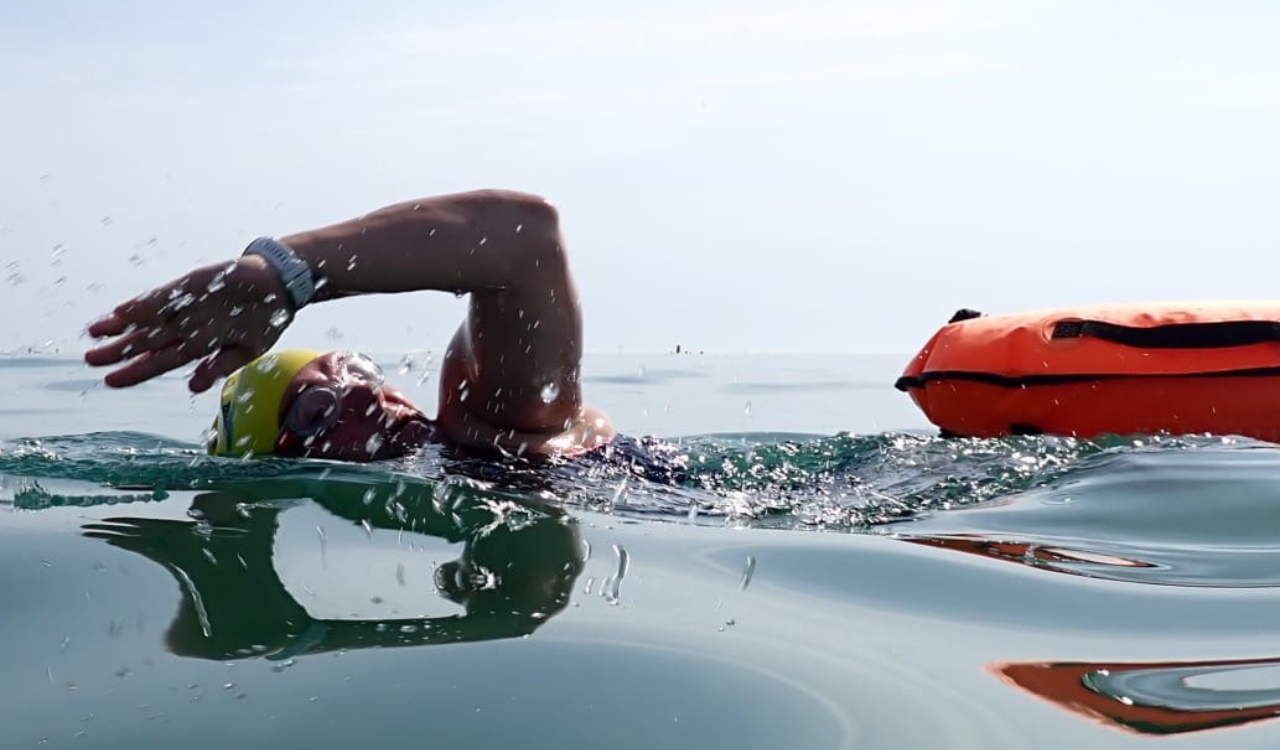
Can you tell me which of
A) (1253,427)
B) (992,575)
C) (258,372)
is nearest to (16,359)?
(258,372)

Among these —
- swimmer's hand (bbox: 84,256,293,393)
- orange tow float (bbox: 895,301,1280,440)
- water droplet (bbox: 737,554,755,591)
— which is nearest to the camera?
water droplet (bbox: 737,554,755,591)

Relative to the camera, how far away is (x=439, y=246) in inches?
113

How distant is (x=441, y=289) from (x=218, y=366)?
2.28ft

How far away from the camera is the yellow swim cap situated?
143 inches

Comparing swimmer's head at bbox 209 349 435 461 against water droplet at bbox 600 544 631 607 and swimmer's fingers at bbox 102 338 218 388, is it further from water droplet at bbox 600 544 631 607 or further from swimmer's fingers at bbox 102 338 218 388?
water droplet at bbox 600 544 631 607

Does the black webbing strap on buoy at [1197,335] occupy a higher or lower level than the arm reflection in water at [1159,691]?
higher

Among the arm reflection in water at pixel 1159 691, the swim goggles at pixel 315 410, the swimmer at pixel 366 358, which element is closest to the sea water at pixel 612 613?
the arm reflection in water at pixel 1159 691

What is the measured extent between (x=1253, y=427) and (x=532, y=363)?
309 centimetres

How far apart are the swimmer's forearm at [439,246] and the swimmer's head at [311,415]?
0.76 m

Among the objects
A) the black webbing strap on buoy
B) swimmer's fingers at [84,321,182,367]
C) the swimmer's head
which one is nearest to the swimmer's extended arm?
swimmer's fingers at [84,321,182,367]

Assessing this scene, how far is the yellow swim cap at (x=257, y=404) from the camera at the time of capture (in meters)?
3.64

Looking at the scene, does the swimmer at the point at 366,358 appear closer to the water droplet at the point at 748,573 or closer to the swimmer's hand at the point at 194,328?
Answer: the swimmer's hand at the point at 194,328

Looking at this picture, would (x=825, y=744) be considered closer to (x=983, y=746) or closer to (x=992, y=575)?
(x=983, y=746)

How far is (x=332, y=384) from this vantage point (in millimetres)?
3656
